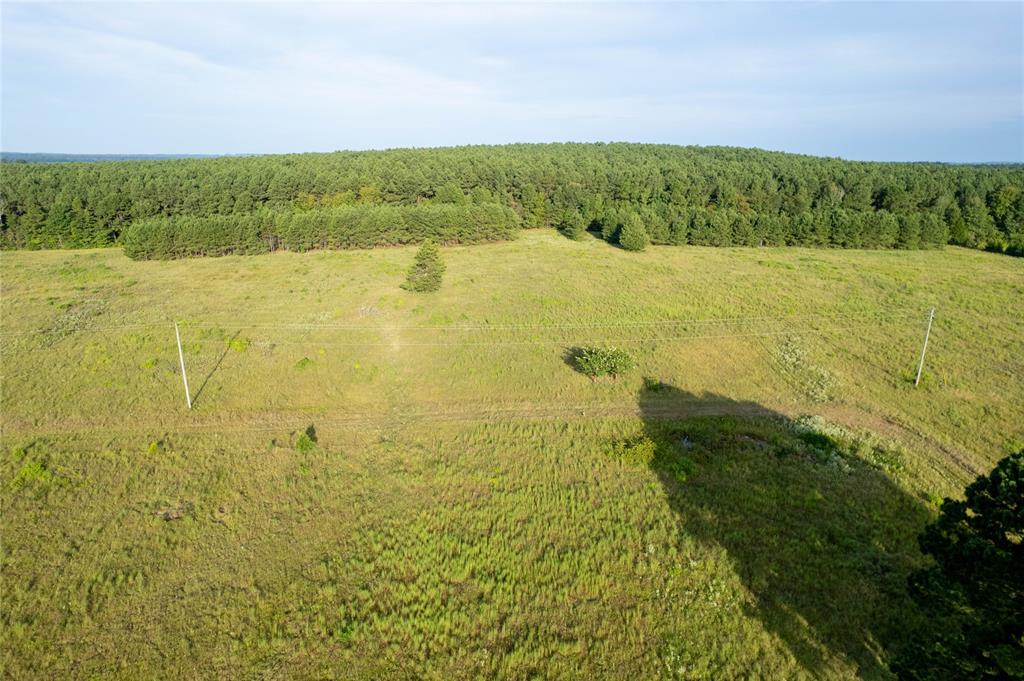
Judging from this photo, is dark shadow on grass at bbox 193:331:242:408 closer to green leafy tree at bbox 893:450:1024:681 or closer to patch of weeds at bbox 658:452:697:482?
patch of weeds at bbox 658:452:697:482

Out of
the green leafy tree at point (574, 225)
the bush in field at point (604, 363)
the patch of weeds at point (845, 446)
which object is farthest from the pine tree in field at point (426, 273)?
the green leafy tree at point (574, 225)

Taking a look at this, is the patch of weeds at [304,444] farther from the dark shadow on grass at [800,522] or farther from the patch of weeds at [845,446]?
the patch of weeds at [845,446]

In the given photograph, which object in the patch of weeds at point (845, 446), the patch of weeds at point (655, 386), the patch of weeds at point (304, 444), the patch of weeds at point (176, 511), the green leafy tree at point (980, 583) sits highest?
the green leafy tree at point (980, 583)

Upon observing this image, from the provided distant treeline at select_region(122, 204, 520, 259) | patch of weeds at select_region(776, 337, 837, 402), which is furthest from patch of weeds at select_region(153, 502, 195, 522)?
distant treeline at select_region(122, 204, 520, 259)

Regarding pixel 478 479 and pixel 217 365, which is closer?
pixel 478 479

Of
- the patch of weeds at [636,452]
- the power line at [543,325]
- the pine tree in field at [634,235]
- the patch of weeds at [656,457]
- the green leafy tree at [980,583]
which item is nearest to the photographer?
the green leafy tree at [980,583]

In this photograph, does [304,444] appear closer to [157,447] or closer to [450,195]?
[157,447]

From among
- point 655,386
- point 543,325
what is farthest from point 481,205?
point 655,386
